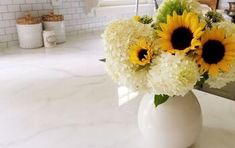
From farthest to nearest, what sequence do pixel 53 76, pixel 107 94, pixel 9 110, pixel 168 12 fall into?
pixel 53 76
pixel 107 94
pixel 9 110
pixel 168 12

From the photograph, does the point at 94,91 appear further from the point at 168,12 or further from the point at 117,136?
the point at 168,12

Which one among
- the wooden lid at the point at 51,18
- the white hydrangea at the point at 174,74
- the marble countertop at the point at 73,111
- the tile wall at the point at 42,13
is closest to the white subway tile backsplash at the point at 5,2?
the tile wall at the point at 42,13

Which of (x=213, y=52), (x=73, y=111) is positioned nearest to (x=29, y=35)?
(x=73, y=111)

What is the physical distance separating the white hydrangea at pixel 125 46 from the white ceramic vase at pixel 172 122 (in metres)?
Result: 0.09

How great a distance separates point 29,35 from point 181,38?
134 cm

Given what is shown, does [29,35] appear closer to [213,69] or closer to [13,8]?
[13,8]

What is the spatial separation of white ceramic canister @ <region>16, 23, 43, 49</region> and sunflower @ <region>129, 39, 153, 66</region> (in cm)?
127

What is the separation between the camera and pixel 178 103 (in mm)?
569

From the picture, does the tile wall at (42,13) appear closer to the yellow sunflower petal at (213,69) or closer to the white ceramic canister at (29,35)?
the white ceramic canister at (29,35)

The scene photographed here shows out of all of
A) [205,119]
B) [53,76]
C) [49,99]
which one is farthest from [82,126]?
[53,76]

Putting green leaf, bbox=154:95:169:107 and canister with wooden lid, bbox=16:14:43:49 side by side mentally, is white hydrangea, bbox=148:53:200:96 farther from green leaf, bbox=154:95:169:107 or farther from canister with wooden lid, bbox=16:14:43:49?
canister with wooden lid, bbox=16:14:43:49

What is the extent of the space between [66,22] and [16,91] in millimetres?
1037

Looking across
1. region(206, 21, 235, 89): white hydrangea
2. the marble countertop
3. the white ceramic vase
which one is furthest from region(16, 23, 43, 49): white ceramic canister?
region(206, 21, 235, 89): white hydrangea

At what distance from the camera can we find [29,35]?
162 cm
